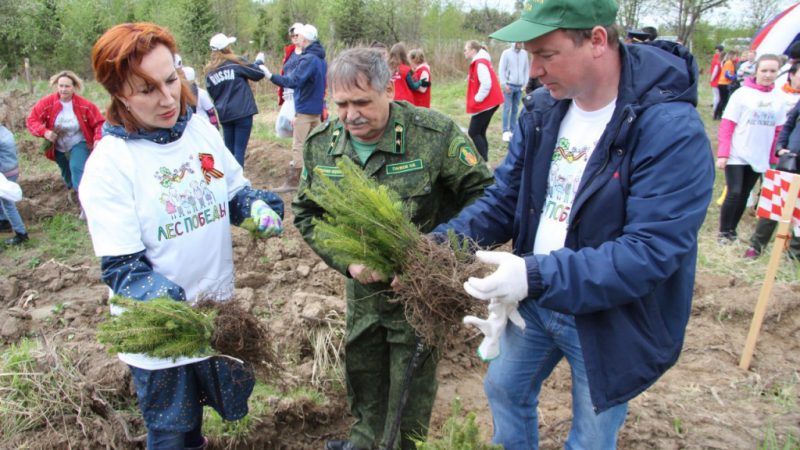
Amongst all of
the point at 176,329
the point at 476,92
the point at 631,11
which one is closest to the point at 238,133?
the point at 476,92

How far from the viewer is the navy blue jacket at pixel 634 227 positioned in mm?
1601

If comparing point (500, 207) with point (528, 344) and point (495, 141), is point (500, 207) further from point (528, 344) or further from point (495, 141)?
point (495, 141)

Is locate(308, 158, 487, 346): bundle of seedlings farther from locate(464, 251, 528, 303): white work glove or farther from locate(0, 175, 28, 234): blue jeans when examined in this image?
locate(0, 175, 28, 234): blue jeans

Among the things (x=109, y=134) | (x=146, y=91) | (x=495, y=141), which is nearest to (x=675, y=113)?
(x=146, y=91)

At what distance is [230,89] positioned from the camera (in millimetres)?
7004

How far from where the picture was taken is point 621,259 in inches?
62.8

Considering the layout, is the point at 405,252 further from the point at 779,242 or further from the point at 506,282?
the point at 779,242

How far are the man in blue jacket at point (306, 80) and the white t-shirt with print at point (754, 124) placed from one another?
15.1 ft

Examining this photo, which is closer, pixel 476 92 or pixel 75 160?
pixel 75 160

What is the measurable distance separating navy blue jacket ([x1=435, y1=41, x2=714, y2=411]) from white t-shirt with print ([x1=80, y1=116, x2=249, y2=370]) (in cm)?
124

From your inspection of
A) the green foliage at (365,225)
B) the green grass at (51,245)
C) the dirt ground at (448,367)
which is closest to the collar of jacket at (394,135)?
the green foliage at (365,225)

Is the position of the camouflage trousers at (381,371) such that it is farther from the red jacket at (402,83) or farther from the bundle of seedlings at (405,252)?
the red jacket at (402,83)

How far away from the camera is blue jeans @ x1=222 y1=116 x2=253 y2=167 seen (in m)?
7.23

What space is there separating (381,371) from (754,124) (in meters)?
4.84
